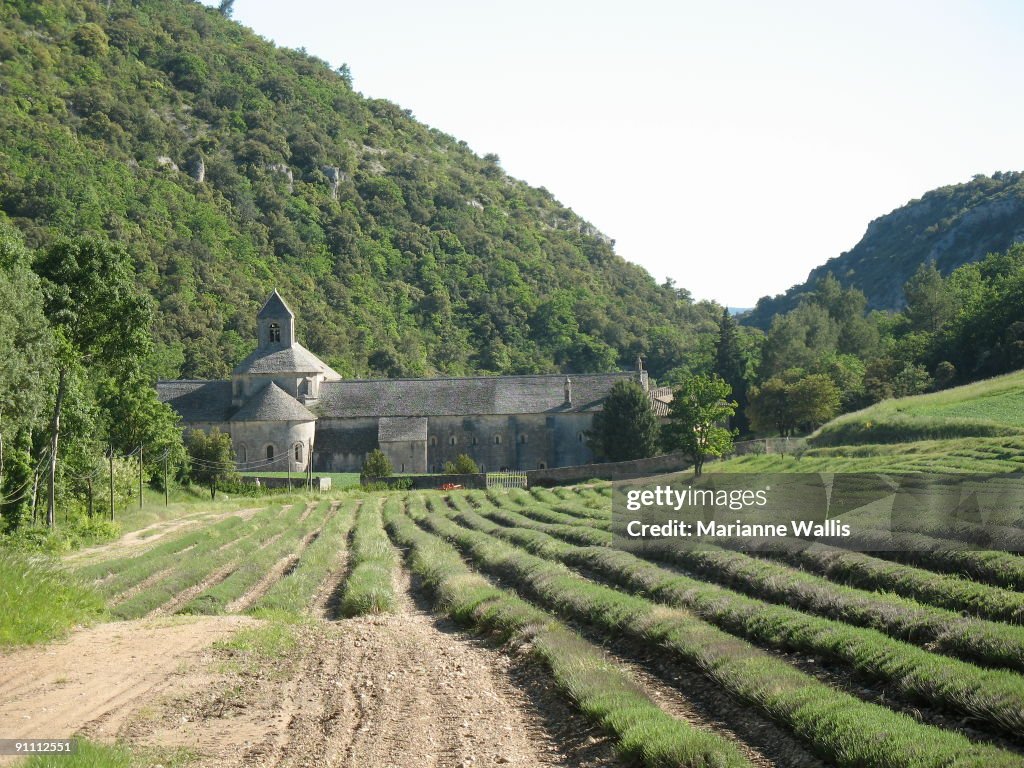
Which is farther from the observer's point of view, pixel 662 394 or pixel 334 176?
pixel 334 176

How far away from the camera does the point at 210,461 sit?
63.8 metres

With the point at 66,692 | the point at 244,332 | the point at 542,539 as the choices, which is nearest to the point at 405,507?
the point at 542,539

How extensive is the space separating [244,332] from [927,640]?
98.7m

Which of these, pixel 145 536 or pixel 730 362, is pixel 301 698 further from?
pixel 730 362

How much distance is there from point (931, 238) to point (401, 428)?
12040 centimetres

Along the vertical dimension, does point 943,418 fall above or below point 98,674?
above

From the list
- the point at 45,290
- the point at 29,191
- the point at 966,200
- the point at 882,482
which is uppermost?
the point at 966,200

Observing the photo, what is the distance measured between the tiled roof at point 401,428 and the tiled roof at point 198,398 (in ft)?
35.1

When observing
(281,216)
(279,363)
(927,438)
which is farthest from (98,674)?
(281,216)

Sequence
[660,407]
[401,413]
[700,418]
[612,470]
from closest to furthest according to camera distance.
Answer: [700,418] < [612,470] < [401,413] < [660,407]

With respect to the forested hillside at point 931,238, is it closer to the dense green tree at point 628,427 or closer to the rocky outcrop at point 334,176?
the rocky outcrop at point 334,176

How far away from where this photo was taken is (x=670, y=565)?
21656 millimetres

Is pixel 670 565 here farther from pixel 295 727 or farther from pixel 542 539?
pixel 295 727

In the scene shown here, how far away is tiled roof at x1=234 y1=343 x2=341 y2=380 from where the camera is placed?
3049 inches
